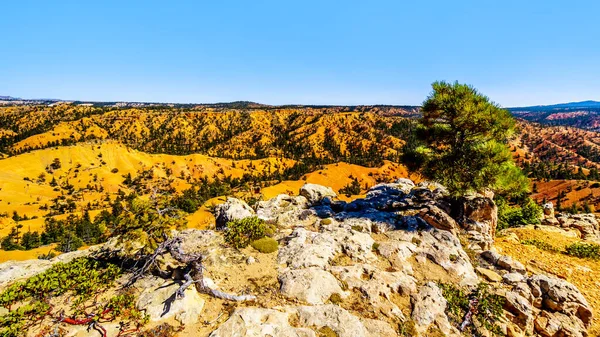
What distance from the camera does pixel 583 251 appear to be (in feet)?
65.1

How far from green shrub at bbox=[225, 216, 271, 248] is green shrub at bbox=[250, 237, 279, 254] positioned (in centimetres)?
→ 61

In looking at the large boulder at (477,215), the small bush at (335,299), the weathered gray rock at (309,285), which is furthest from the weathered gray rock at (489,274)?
the small bush at (335,299)

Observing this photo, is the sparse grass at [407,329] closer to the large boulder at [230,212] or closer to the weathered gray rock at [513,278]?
the weathered gray rock at [513,278]

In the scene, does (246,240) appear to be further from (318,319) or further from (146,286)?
(318,319)

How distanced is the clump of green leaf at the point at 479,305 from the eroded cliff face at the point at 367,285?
2.0 inches

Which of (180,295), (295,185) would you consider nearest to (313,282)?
(180,295)

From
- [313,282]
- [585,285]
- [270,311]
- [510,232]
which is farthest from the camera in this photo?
[510,232]

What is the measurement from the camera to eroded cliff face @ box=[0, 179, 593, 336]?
10195 mm

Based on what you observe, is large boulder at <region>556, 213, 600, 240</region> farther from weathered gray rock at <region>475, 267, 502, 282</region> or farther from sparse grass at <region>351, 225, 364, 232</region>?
sparse grass at <region>351, 225, 364, 232</region>

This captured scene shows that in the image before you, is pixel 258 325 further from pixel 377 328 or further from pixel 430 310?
pixel 430 310

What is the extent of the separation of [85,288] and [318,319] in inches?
376

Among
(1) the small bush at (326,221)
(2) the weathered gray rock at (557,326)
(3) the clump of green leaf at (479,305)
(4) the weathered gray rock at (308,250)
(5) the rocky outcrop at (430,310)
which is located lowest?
(2) the weathered gray rock at (557,326)

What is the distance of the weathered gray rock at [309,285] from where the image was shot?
11.8 meters

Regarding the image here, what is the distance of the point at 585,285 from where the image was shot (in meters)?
16.3
